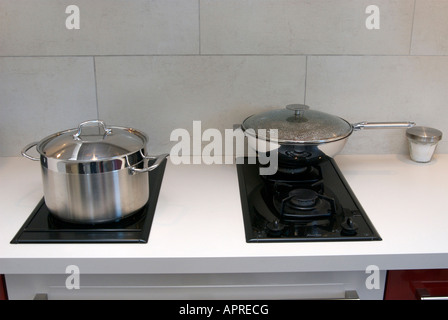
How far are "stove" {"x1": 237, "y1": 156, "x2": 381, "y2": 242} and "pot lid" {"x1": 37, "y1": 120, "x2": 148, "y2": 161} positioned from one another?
0.33 metres

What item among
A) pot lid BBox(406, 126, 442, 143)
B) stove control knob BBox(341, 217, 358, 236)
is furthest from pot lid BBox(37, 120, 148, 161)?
pot lid BBox(406, 126, 442, 143)

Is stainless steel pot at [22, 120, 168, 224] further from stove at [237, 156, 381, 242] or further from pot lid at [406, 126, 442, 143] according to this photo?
pot lid at [406, 126, 442, 143]

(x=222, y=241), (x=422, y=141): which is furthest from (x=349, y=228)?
(x=422, y=141)

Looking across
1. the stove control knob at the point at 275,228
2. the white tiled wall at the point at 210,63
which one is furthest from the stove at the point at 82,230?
the white tiled wall at the point at 210,63

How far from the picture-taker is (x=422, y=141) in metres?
1.50

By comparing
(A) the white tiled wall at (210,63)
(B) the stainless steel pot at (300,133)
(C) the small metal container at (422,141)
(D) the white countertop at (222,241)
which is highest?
(A) the white tiled wall at (210,63)

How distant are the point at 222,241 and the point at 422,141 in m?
0.77

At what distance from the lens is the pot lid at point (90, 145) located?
1097 mm

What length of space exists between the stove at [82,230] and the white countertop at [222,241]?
0.6 inches

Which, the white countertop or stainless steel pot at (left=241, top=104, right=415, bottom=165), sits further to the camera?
stainless steel pot at (left=241, top=104, right=415, bottom=165)

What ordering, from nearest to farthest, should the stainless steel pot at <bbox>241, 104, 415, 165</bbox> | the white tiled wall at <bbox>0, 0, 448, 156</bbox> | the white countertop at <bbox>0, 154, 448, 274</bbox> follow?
the white countertop at <bbox>0, 154, 448, 274</bbox>
the stainless steel pot at <bbox>241, 104, 415, 165</bbox>
the white tiled wall at <bbox>0, 0, 448, 156</bbox>

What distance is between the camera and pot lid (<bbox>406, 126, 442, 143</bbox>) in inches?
58.6

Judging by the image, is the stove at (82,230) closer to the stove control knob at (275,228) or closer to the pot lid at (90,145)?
the pot lid at (90,145)

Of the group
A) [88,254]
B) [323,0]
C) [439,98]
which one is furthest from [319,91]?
[88,254]
